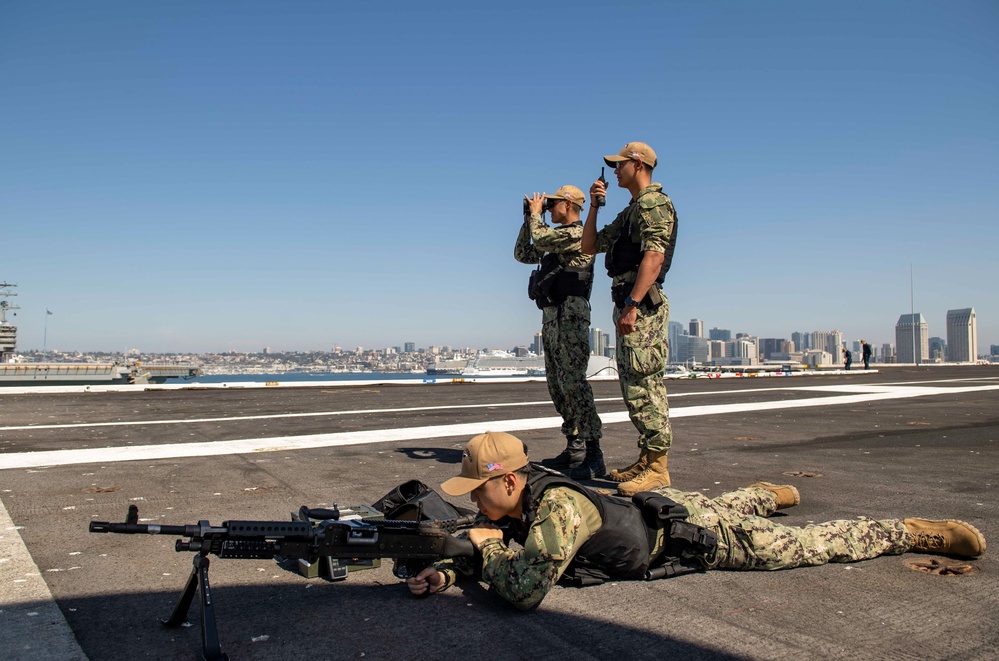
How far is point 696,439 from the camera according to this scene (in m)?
6.55

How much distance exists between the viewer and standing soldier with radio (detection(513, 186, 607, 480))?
497cm

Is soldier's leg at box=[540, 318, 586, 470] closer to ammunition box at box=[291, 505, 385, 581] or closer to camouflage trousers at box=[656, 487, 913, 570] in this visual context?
camouflage trousers at box=[656, 487, 913, 570]

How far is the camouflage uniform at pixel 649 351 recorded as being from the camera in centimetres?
425

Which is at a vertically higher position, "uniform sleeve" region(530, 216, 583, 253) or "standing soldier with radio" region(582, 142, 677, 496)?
"uniform sleeve" region(530, 216, 583, 253)

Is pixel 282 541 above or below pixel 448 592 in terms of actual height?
above

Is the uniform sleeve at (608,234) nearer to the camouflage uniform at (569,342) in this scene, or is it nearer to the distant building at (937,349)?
the camouflage uniform at (569,342)

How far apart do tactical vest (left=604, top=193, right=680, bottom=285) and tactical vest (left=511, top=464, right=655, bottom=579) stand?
2.27m

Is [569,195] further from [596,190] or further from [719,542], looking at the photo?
[719,542]

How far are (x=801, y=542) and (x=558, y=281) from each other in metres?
2.98

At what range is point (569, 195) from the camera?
531 cm

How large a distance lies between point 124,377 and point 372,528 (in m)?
48.5

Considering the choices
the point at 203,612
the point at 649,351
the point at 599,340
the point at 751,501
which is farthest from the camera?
the point at 599,340

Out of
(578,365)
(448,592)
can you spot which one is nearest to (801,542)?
(448,592)

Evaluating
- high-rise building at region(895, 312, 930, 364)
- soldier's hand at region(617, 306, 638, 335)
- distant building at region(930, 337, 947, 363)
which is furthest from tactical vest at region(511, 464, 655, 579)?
distant building at region(930, 337, 947, 363)
